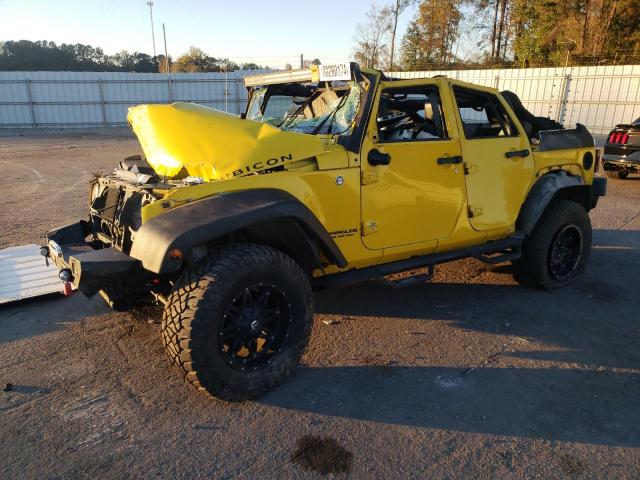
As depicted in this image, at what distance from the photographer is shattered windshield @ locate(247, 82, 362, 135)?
12.6 feet

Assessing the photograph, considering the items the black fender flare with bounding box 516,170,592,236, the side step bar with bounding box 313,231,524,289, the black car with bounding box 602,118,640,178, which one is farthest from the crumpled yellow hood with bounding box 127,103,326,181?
the black car with bounding box 602,118,640,178

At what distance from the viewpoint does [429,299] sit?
15.7 ft

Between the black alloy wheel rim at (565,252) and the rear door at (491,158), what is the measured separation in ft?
2.26

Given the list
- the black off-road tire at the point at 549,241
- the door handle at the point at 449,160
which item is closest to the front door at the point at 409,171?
the door handle at the point at 449,160

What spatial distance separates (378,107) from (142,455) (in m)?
2.72

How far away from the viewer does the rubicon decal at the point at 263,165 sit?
3.31 meters

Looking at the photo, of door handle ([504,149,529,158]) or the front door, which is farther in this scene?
door handle ([504,149,529,158])

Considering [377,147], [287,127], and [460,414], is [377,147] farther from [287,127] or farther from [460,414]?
[460,414]

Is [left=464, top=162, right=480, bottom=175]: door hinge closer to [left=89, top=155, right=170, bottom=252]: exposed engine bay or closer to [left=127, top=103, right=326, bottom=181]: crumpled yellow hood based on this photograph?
[left=127, top=103, right=326, bottom=181]: crumpled yellow hood

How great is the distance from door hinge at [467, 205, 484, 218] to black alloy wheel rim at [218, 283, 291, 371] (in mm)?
1914

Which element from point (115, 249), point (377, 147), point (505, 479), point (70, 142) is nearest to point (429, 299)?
point (377, 147)

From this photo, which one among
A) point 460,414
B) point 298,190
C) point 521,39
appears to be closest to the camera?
point 460,414

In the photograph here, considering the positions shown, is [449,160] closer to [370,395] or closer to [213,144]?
[213,144]

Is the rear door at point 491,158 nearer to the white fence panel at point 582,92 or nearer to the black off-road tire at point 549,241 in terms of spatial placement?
the black off-road tire at point 549,241
